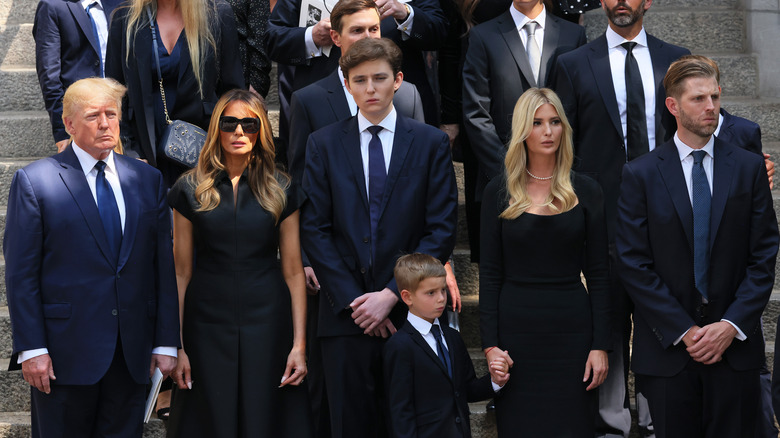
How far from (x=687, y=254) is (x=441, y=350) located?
106 centimetres

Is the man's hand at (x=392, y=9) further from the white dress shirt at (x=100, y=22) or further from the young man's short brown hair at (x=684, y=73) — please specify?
the white dress shirt at (x=100, y=22)

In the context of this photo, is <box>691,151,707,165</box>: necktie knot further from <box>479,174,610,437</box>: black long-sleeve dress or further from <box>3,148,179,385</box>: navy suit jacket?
<box>3,148,179,385</box>: navy suit jacket

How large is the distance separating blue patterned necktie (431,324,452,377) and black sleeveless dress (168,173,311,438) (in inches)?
25.0

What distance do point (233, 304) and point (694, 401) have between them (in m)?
1.93

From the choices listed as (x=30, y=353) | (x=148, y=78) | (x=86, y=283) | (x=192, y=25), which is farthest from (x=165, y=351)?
(x=192, y=25)

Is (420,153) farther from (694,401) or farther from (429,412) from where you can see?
(694,401)

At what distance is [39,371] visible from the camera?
407cm

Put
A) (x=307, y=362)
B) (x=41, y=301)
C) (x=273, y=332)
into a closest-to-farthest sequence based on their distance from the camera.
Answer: (x=41, y=301) → (x=273, y=332) → (x=307, y=362)

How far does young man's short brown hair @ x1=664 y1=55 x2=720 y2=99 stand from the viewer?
430cm

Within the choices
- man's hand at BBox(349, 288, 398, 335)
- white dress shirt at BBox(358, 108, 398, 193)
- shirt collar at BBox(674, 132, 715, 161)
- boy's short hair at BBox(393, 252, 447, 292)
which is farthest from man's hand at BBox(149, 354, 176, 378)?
shirt collar at BBox(674, 132, 715, 161)

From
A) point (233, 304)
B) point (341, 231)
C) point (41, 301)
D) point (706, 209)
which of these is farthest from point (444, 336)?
point (41, 301)

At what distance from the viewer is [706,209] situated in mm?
4238

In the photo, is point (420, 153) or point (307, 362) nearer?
point (420, 153)

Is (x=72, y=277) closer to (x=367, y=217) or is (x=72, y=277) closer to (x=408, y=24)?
(x=367, y=217)
